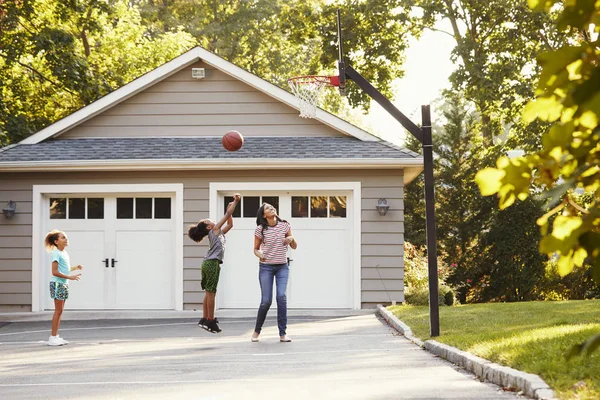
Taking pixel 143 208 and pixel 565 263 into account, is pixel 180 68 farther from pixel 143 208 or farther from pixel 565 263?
pixel 565 263

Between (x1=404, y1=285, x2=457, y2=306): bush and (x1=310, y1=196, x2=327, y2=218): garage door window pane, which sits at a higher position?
(x1=310, y1=196, x2=327, y2=218): garage door window pane

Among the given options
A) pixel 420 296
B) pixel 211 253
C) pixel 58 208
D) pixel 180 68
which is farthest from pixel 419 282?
pixel 211 253

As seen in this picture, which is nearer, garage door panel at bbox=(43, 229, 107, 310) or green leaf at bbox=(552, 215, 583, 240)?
green leaf at bbox=(552, 215, 583, 240)

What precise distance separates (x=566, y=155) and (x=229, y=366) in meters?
7.78

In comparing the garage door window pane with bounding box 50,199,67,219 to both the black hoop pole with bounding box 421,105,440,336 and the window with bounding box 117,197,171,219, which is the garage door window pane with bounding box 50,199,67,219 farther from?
the black hoop pole with bounding box 421,105,440,336

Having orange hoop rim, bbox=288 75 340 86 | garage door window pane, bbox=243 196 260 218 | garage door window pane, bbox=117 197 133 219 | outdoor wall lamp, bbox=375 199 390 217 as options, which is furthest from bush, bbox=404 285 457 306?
garage door window pane, bbox=117 197 133 219

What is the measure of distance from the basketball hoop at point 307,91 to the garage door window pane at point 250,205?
6.27 feet

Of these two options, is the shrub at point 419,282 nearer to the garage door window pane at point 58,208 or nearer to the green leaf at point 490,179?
the garage door window pane at point 58,208

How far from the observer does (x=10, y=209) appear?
55.8 feet

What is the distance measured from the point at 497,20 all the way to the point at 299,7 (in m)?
6.65

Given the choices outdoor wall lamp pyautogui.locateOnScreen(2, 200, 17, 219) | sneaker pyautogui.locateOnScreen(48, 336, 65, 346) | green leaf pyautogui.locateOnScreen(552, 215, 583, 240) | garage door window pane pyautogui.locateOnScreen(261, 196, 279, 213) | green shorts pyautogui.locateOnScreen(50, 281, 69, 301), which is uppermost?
garage door window pane pyautogui.locateOnScreen(261, 196, 279, 213)

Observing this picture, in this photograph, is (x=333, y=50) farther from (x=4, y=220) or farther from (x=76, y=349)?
(x=76, y=349)

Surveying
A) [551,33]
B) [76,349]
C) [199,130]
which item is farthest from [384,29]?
[76,349]

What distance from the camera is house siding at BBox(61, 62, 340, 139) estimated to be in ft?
59.0
